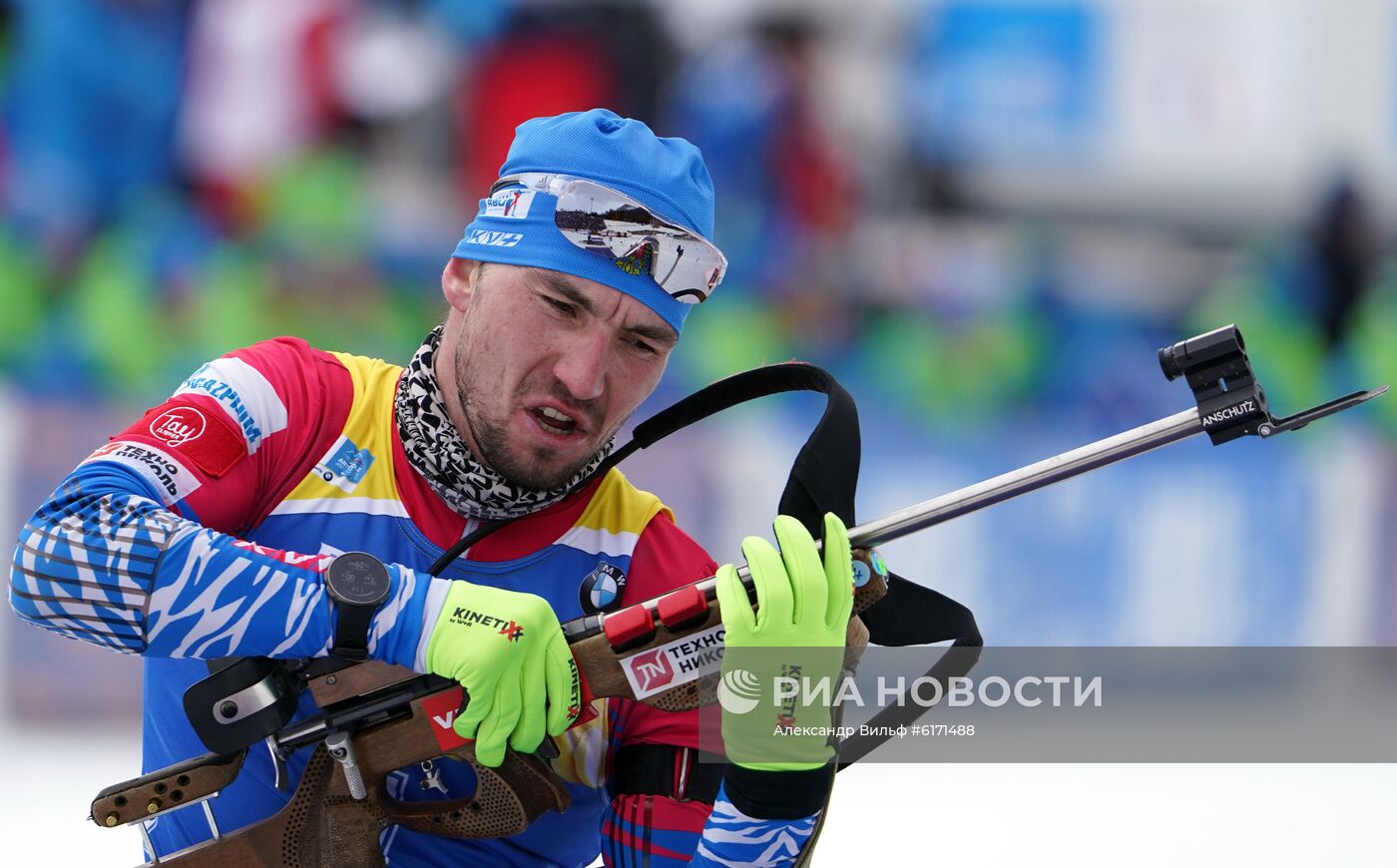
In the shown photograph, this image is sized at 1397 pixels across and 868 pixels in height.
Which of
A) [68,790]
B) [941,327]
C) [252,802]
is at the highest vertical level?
[941,327]

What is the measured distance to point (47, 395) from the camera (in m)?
4.06

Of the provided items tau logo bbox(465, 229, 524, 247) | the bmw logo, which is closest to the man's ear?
tau logo bbox(465, 229, 524, 247)

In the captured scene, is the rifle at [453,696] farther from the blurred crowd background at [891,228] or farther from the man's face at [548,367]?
the blurred crowd background at [891,228]

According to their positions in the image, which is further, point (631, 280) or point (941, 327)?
point (941, 327)

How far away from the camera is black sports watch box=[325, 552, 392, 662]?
1662 millimetres

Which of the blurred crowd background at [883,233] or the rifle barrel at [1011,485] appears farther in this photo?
the blurred crowd background at [883,233]

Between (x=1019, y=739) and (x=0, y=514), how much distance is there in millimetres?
3069

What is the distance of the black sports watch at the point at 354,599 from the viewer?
1662 millimetres

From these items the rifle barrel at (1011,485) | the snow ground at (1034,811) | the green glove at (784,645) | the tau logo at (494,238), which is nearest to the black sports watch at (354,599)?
the rifle barrel at (1011,485)

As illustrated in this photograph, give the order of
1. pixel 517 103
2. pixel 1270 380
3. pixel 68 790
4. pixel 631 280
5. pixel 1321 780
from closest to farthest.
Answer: pixel 631 280 → pixel 68 790 → pixel 1321 780 → pixel 517 103 → pixel 1270 380

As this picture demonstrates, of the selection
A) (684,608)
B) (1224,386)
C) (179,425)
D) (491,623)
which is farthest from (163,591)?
(1224,386)

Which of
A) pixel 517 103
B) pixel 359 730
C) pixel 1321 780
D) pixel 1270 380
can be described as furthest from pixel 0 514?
pixel 1270 380

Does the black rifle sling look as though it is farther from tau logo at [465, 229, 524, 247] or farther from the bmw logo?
tau logo at [465, 229, 524, 247]

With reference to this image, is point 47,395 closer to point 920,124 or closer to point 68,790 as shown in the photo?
point 68,790
